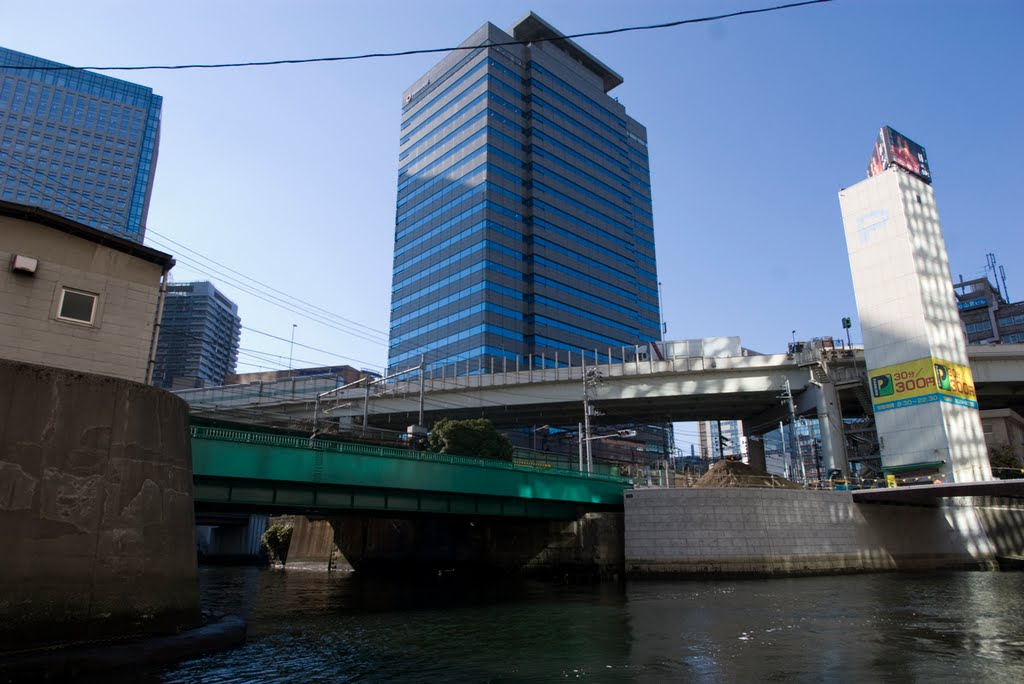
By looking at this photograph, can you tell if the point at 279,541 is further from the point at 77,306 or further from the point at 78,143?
the point at 78,143

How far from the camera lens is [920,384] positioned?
5369 centimetres

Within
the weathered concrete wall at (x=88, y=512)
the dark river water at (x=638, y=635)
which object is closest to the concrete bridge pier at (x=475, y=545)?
the dark river water at (x=638, y=635)

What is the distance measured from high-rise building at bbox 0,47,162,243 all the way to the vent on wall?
16420cm

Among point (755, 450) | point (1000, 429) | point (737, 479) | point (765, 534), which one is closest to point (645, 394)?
point (737, 479)

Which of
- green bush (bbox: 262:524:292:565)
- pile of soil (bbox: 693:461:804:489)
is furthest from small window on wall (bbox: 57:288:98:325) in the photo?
green bush (bbox: 262:524:292:565)

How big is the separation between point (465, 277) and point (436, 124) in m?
39.7

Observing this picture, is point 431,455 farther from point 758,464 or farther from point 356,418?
point 758,464

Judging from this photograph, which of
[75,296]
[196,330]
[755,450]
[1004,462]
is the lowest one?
[1004,462]

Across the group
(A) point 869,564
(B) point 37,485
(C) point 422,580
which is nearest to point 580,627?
(B) point 37,485

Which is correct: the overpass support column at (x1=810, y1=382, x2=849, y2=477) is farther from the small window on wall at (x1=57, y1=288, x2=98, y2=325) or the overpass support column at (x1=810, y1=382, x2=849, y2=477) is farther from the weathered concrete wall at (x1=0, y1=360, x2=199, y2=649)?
the small window on wall at (x1=57, y1=288, x2=98, y2=325)

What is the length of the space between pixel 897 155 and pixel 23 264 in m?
68.0

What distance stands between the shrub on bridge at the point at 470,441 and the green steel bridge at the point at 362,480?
20.0 feet

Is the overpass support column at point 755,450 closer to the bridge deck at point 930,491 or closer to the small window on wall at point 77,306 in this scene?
the bridge deck at point 930,491

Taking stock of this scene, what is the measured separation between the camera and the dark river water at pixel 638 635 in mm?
15406
